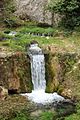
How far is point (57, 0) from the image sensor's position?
2653 centimetres

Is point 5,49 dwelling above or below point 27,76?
above

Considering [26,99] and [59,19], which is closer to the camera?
[26,99]

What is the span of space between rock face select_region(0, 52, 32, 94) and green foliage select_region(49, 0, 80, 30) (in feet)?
19.7

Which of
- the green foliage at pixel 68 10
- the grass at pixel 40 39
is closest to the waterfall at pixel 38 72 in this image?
the grass at pixel 40 39

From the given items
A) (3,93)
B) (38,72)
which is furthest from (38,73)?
(3,93)

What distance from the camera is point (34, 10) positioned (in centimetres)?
2900

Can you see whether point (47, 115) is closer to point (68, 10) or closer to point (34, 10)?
point (68, 10)

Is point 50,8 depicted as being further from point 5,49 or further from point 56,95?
point 56,95

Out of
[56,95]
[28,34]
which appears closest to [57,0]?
[28,34]

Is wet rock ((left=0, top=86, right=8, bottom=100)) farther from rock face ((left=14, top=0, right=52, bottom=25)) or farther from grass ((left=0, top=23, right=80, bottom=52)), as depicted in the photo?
rock face ((left=14, top=0, right=52, bottom=25))

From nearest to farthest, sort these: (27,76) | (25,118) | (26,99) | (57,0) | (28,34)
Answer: (25,118), (26,99), (27,76), (28,34), (57,0)

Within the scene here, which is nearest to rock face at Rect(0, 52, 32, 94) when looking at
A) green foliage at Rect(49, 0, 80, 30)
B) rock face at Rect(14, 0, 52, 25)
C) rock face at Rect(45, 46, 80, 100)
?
rock face at Rect(45, 46, 80, 100)

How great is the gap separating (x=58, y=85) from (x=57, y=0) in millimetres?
7803

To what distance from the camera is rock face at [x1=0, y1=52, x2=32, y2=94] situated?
2059 centimetres
